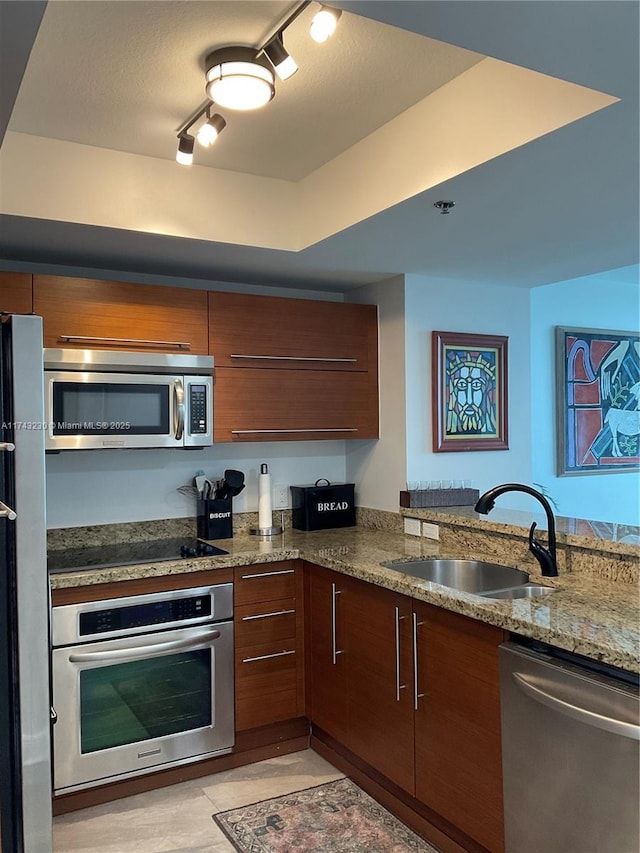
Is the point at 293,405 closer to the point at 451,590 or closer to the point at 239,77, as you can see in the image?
the point at 451,590

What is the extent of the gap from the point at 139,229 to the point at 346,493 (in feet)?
5.64

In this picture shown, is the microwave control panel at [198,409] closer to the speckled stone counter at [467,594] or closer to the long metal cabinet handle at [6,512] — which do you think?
the speckled stone counter at [467,594]

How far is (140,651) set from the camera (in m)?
2.75

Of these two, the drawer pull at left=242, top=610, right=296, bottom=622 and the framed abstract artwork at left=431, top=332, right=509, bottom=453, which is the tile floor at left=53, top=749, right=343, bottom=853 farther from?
the framed abstract artwork at left=431, top=332, right=509, bottom=453

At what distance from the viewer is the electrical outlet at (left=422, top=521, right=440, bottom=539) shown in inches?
126

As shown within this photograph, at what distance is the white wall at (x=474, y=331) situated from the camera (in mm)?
3477

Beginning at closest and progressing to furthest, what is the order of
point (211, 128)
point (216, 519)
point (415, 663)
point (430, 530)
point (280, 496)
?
1. point (211, 128)
2. point (415, 663)
3. point (430, 530)
4. point (216, 519)
5. point (280, 496)

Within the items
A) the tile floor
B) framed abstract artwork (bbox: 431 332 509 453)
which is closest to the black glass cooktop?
the tile floor

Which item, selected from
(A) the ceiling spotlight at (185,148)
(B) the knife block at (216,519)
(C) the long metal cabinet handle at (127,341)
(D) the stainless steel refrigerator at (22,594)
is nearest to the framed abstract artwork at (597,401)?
(B) the knife block at (216,519)

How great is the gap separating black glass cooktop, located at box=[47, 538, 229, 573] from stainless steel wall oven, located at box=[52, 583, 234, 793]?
160mm

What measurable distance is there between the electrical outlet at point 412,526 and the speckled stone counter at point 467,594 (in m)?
0.03

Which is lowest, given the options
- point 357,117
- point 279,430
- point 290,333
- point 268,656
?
→ point 268,656

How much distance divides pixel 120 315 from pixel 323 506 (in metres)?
1.38

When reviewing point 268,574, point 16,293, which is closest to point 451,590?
point 268,574
